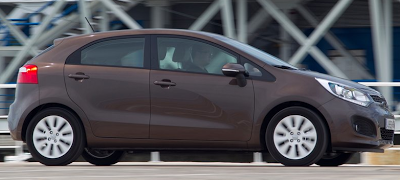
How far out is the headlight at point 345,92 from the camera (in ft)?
30.2

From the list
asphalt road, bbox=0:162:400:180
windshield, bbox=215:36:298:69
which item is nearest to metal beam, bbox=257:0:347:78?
windshield, bbox=215:36:298:69

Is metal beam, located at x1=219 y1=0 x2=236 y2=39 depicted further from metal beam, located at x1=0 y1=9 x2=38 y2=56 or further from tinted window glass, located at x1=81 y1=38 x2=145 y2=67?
tinted window glass, located at x1=81 y1=38 x2=145 y2=67

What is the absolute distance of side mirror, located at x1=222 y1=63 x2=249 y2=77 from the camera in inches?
363

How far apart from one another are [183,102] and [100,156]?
1.63 m

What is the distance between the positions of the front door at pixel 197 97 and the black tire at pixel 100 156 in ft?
4.13

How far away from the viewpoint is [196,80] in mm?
9391

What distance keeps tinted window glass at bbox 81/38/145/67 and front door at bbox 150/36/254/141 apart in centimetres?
21

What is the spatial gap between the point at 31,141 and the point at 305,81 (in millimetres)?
2830

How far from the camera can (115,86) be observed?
962 cm

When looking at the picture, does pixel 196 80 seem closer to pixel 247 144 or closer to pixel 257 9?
pixel 247 144

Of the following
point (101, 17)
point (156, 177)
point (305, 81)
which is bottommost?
point (156, 177)

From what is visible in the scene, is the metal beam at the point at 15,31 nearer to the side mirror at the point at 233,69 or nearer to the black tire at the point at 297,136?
the side mirror at the point at 233,69

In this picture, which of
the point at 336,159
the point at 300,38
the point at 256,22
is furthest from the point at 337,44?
the point at 336,159

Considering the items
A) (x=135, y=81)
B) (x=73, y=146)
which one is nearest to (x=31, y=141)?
(x=73, y=146)
